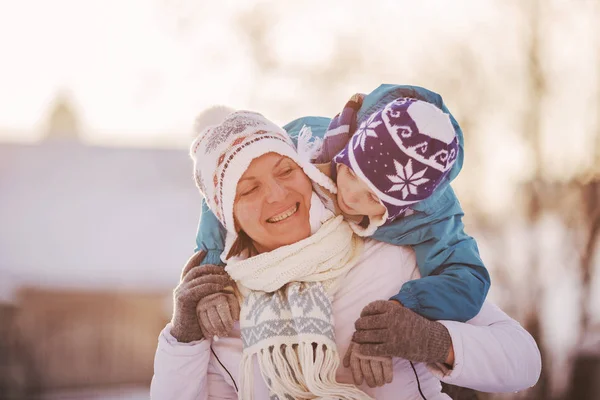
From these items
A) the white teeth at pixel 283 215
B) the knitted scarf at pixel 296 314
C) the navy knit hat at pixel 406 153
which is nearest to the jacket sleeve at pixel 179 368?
the knitted scarf at pixel 296 314

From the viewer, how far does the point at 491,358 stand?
1806mm

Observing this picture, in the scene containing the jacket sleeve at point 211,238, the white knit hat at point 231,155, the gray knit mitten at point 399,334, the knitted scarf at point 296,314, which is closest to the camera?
the gray knit mitten at point 399,334

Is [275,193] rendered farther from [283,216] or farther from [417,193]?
[417,193]

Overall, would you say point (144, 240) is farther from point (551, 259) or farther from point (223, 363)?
point (223, 363)

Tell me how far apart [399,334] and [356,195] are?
34cm

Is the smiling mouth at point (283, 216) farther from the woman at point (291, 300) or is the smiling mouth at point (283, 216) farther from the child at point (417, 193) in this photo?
the child at point (417, 193)

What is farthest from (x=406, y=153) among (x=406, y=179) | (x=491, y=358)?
(x=491, y=358)

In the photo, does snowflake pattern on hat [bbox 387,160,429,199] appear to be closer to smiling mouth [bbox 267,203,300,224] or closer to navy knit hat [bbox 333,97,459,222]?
navy knit hat [bbox 333,97,459,222]

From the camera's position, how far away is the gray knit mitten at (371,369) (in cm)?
174

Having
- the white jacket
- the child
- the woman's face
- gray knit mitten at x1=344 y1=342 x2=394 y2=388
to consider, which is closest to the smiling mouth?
the woman's face

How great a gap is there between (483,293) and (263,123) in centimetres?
68

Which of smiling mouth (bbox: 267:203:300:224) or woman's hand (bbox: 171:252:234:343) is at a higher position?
smiling mouth (bbox: 267:203:300:224)

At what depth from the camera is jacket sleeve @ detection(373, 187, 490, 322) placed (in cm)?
178

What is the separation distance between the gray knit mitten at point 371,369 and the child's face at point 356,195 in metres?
0.31
